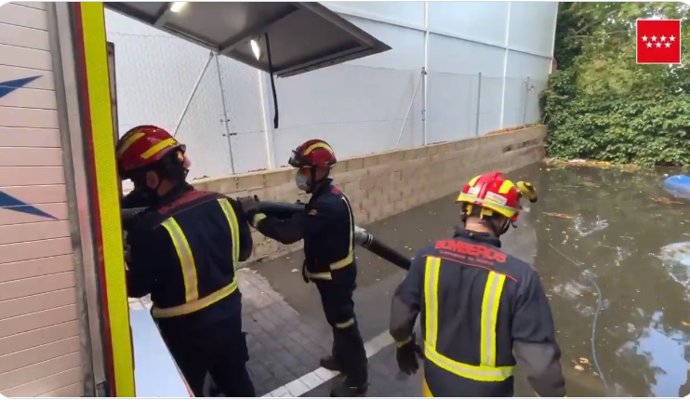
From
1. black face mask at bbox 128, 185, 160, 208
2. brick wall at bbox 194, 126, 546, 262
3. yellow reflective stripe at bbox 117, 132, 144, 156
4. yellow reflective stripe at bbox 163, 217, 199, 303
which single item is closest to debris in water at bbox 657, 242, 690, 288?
brick wall at bbox 194, 126, 546, 262

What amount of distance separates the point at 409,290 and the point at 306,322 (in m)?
2.31

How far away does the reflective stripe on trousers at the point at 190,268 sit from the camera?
1.91m

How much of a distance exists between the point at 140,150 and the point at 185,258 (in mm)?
539

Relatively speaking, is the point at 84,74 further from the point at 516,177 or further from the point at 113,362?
the point at 516,177

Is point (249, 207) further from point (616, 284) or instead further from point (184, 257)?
point (616, 284)

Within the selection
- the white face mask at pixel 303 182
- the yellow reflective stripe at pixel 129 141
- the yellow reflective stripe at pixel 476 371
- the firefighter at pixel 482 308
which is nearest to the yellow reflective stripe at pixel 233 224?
the yellow reflective stripe at pixel 129 141

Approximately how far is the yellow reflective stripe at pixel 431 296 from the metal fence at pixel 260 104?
3.89m

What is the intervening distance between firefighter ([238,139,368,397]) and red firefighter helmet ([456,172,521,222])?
3.54ft

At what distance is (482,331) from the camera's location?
1835mm

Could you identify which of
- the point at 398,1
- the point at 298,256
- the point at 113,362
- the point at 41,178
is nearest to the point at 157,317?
the point at 113,362

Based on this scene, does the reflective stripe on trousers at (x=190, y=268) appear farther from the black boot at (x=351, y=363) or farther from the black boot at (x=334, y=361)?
the black boot at (x=334, y=361)

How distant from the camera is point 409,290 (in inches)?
81.7

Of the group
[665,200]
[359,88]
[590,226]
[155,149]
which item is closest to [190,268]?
[155,149]

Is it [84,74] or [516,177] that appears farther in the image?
[516,177]
